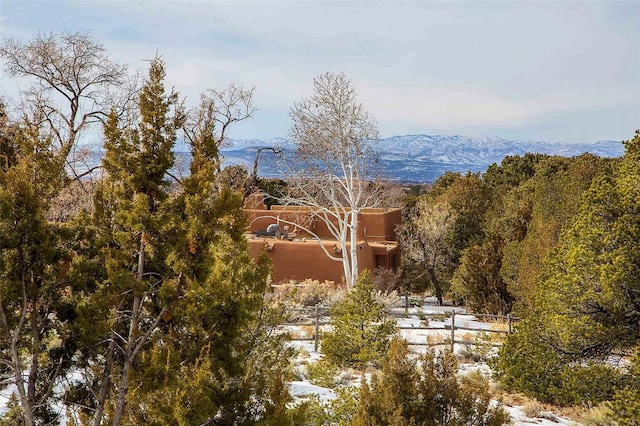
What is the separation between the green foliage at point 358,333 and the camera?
1166 centimetres

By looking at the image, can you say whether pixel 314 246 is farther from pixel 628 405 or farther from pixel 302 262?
pixel 628 405

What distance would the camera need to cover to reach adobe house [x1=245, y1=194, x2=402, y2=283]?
70.6 ft

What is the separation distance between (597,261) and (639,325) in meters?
1.04

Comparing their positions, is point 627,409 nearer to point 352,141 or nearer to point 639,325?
point 639,325

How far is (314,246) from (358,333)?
10051 millimetres

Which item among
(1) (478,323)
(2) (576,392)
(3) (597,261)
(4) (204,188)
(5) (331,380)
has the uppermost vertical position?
(4) (204,188)

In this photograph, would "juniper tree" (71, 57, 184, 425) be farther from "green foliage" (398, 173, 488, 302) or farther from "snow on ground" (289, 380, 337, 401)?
"green foliage" (398, 173, 488, 302)

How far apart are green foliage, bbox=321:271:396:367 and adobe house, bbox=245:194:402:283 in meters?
7.24

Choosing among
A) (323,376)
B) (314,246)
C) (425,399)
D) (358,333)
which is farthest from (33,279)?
(314,246)

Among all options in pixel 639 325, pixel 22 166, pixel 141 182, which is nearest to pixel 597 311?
pixel 639 325

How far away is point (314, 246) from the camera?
71.2ft

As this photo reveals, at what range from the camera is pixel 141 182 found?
5.55m

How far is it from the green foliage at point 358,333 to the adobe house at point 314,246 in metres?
7.24

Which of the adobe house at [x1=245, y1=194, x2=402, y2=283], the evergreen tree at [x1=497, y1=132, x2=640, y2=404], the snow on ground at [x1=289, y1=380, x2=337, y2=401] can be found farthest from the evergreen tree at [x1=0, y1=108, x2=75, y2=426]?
the adobe house at [x1=245, y1=194, x2=402, y2=283]
